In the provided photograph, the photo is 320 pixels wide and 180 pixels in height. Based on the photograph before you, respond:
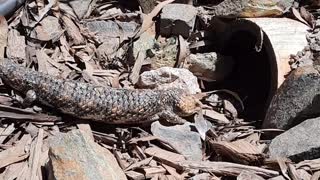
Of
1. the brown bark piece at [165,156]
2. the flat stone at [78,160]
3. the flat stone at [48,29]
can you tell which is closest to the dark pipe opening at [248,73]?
the brown bark piece at [165,156]

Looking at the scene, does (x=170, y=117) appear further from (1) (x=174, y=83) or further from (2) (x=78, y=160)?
(2) (x=78, y=160)

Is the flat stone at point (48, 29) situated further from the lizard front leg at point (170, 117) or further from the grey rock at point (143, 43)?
the lizard front leg at point (170, 117)

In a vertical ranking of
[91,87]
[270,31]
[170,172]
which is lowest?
[170,172]

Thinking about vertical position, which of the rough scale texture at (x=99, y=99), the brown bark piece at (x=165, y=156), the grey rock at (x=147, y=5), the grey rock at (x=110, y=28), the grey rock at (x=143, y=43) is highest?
the grey rock at (x=147, y=5)

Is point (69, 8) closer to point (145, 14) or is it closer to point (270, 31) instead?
point (145, 14)

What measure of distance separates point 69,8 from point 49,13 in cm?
16

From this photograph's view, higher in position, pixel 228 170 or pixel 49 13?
pixel 49 13

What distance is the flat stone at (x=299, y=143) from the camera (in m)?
3.49

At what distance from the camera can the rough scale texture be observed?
3871mm

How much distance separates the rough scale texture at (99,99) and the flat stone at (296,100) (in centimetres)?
54

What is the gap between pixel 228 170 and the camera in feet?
11.8

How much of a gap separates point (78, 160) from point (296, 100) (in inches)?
54.3

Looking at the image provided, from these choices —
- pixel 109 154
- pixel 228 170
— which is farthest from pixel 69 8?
pixel 228 170

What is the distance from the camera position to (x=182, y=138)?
3807 mm
